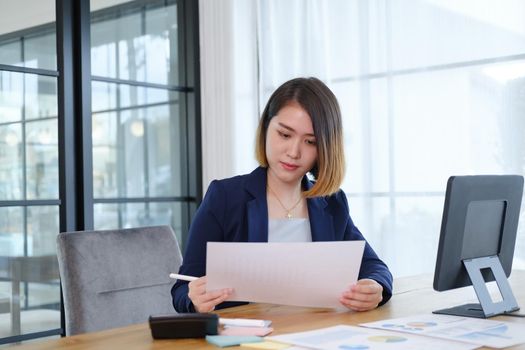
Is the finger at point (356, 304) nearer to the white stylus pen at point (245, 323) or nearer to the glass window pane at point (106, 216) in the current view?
the white stylus pen at point (245, 323)

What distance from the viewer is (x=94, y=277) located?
78.7 inches

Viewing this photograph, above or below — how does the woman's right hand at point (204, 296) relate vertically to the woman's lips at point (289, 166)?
below

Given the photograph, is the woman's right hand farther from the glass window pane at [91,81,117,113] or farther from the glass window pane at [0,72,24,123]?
the glass window pane at [91,81,117,113]

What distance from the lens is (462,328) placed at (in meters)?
1.52

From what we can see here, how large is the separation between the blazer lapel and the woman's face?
9cm

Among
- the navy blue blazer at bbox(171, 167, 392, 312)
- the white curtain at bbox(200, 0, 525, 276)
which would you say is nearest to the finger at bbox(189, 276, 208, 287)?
the navy blue blazer at bbox(171, 167, 392, 312)

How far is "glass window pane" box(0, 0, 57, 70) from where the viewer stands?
3.55m

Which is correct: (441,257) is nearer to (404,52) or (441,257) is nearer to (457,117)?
(457,117)

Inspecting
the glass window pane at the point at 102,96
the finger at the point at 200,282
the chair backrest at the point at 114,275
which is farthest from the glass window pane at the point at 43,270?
the finger at the point at 200,282

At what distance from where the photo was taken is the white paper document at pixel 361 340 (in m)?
1.33

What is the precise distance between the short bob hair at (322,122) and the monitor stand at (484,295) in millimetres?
486

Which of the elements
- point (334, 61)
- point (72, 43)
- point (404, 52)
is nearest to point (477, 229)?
point (404, 52)

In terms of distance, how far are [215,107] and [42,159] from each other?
3.68ft

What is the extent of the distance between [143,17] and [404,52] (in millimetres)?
1528
